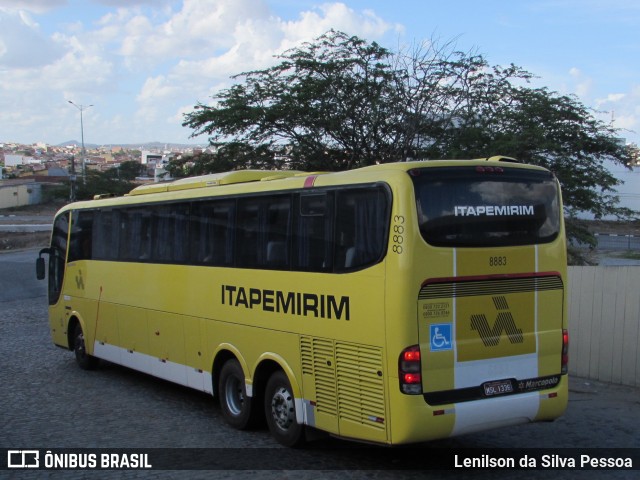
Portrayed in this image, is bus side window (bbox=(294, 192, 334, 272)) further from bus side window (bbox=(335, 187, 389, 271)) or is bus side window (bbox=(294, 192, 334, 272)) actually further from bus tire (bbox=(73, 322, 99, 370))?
bus tire (bbox=(73, 322, 99, 370))

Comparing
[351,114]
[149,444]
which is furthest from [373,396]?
[351,114]

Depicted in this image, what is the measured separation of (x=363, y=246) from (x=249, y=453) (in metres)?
2.77

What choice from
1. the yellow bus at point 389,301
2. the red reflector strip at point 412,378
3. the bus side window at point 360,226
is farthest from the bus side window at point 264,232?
the red reflector strip at point 412,378

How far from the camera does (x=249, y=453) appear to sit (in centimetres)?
846

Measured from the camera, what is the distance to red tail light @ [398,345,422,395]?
690 centimetres

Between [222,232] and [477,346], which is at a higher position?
[222,232]

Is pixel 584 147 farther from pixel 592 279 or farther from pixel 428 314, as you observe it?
pixel 428 314

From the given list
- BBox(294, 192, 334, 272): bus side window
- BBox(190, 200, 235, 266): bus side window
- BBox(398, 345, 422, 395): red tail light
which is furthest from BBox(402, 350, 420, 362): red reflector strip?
BBox(190, 200, 235, 266): bus side window

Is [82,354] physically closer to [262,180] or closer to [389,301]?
→ [262,180]

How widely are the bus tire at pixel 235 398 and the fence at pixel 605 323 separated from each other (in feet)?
19.7

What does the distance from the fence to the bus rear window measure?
4368 mm

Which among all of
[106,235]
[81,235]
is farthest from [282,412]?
[81,235]

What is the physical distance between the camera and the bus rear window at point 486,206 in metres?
7.25

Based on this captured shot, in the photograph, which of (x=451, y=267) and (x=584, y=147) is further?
(x=584, y=147)
